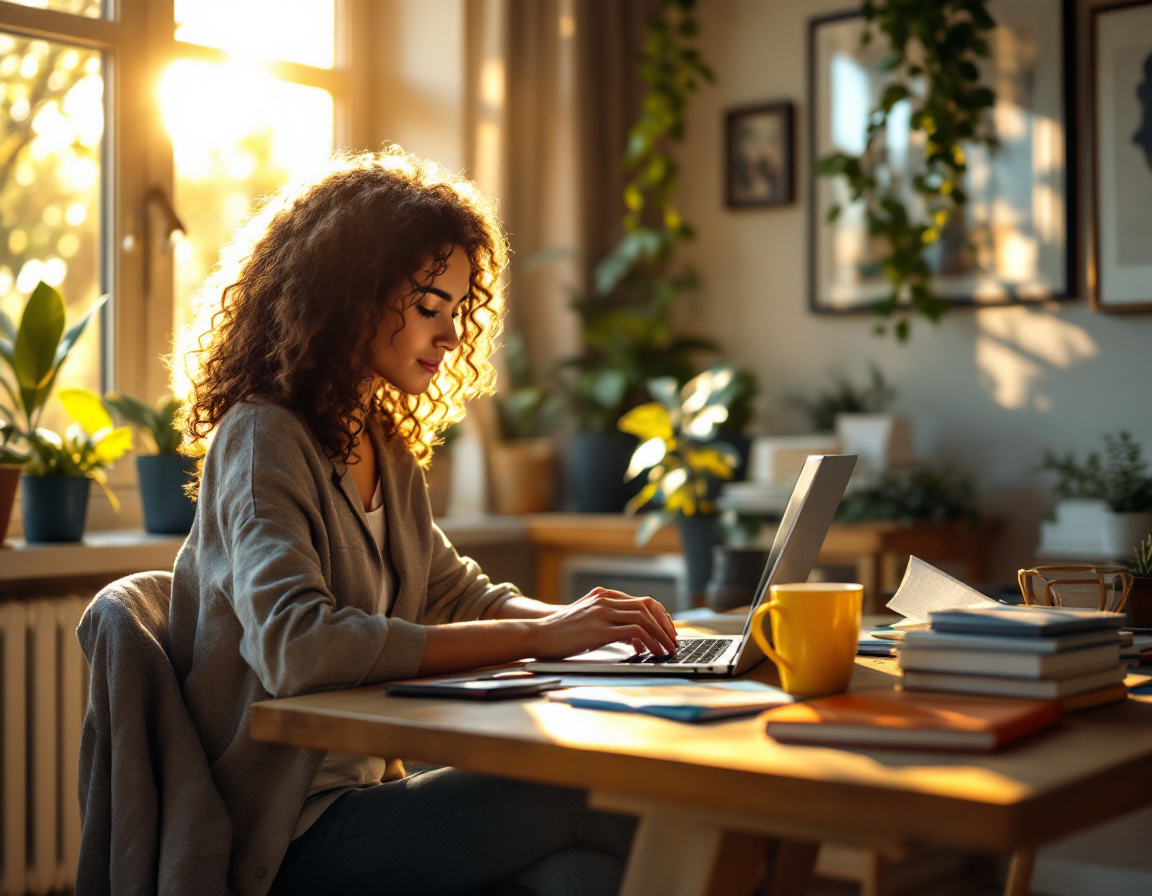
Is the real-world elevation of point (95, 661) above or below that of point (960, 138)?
below

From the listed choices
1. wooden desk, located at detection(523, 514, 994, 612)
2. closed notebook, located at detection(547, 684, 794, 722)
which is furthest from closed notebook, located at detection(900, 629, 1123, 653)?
wooden desk, located at detection(523, 514, 994, 612)

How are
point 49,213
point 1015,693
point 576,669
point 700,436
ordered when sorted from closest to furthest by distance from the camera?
point 1015,693
point 576,669
point 49,213
point 700,436

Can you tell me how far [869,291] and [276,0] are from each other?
1707 mm

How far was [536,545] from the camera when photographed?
134 inches

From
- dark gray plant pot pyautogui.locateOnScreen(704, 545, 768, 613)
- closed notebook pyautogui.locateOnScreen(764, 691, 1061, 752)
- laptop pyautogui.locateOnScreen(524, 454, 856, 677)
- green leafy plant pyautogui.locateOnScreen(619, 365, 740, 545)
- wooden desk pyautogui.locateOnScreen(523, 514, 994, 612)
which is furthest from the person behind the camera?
green leafy plant pyautogui.locateOnScreen(619, 365, 740, 545)

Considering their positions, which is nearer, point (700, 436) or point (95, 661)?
point (95, 661)

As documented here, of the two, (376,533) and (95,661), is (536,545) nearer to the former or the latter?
(376,533)

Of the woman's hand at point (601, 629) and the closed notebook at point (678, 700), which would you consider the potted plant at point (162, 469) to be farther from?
the closed notebook at point (678, 700)

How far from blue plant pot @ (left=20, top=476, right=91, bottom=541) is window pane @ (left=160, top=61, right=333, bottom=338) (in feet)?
2.17

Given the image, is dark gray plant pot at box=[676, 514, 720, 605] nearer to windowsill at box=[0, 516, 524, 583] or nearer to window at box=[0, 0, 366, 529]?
windowsill at box=[0, 516, 524, 583]

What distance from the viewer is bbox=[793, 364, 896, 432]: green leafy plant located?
3.28 m

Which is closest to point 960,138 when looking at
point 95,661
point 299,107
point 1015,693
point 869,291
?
point 869,291

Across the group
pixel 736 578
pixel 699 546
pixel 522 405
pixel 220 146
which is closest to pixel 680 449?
pixel 699 546

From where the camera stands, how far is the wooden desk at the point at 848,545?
2.85m
